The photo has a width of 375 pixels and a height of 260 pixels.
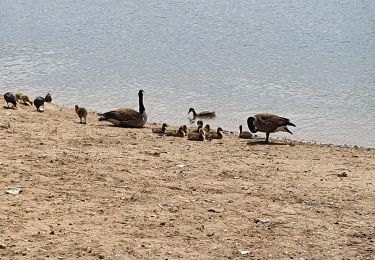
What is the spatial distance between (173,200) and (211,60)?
62.5 feet

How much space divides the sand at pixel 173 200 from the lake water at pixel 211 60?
18.3ft

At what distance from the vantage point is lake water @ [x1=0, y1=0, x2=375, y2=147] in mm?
21531

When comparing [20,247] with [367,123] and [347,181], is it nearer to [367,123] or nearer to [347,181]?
[347,181]

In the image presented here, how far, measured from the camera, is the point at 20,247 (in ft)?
27.3

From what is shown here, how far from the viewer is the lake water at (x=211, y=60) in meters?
21.5

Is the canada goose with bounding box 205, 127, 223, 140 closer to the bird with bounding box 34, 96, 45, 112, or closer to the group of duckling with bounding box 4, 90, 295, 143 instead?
the group of duckling with bounding box 4, 90, 295, 143

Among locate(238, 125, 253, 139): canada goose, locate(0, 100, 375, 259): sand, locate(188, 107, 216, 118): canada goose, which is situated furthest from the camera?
locate(188, 107, 216, 118): canada goose

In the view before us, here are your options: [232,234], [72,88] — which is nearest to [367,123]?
[72,88]

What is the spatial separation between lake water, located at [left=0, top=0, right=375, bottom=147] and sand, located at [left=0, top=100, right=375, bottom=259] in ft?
18.3

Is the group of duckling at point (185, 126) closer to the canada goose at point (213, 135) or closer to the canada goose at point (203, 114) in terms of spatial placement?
the canada goose at point (213, 135)

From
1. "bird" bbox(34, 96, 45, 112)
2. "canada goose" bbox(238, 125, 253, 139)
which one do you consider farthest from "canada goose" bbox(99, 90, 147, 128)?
"canada goose" bbox(238, 125, 253, 139)

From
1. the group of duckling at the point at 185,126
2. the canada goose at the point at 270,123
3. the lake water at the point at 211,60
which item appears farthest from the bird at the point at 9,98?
the canada goose at the point at 270,123

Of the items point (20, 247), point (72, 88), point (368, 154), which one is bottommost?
point (20, 247)

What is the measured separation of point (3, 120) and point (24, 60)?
14.4 meters
